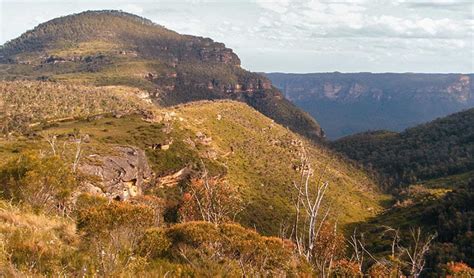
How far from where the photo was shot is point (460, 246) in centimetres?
7244

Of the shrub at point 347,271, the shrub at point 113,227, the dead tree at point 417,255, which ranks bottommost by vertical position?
the shrub at point 347,271

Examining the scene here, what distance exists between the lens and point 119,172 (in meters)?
68.4

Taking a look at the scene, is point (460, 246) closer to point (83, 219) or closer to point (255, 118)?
point (83, 219)

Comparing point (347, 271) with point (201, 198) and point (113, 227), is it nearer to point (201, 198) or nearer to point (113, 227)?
point (113, 227)

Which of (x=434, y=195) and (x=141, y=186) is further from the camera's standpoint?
(x=434, y=195)

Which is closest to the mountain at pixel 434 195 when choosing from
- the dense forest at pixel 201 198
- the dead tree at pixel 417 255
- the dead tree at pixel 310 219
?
the dense forest at pixel 201 198

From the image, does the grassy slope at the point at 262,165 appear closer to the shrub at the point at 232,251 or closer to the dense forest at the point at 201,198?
the dense forest at the point at 201,198

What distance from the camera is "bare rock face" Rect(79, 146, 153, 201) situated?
5964cm

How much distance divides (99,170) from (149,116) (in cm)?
4476

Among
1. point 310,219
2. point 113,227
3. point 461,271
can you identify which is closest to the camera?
point 310,219

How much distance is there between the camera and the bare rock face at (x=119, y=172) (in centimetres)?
5964

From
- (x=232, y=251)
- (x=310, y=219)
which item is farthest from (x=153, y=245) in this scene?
(x=310, y=219)

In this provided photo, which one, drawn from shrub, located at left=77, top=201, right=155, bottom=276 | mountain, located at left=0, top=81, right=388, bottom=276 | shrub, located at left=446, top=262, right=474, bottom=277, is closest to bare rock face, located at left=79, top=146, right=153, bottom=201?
mountain, located at left=0, top=81, right=388, bottom=276

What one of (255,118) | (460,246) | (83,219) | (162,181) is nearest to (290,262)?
(83,219)
